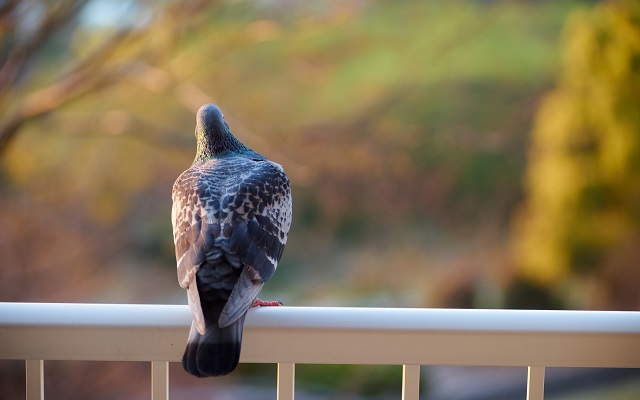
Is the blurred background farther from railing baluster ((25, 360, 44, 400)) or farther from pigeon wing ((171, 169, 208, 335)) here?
railing baluster ((25, 360, 44, 400))

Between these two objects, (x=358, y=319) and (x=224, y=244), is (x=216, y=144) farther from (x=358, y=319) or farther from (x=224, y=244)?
(x=358, y=319)

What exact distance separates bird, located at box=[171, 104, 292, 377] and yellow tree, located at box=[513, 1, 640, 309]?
2.28 metres

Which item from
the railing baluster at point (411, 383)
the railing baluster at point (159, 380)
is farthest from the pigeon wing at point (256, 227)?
the railing baluster at point (411, 383)

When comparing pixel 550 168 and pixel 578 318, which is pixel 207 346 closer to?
pixel 578 318

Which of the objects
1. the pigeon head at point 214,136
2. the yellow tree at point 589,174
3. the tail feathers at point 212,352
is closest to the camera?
the tail feathers at point 212,352

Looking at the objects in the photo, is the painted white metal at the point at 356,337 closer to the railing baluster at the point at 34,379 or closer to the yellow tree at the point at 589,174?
the railing baluster at the point at 34,379

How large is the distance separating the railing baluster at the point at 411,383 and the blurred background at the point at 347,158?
2308mm

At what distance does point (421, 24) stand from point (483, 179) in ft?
2.67

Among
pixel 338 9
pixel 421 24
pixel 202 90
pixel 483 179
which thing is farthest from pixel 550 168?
pixel 202 90

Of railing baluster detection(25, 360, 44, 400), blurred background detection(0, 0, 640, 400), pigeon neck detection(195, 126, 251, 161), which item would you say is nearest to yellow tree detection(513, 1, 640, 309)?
blurred background detection(0, 0, 640, 400)

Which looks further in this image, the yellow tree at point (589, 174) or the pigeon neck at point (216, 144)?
the yellow tree at point (589, 174)

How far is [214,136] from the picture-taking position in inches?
51.3

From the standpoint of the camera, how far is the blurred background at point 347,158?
10.2ft

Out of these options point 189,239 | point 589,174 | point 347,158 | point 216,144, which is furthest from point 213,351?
point 589,174
